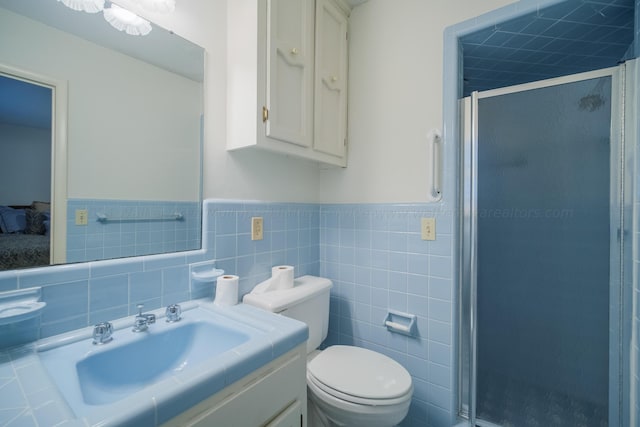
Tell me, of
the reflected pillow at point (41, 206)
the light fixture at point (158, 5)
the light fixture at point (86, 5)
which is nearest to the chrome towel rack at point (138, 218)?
the reflected pillow at point (41, 206)

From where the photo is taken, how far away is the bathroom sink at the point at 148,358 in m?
0.71

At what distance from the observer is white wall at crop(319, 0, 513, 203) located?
4.69ft

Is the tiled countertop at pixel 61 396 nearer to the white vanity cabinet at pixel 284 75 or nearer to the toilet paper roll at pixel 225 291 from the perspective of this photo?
the toilet paper roll at pixel 225 291

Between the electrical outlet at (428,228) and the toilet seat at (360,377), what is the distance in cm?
65

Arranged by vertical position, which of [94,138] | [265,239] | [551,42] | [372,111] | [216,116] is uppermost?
[551,42]

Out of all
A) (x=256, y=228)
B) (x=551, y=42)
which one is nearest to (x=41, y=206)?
(x=256, y=228)

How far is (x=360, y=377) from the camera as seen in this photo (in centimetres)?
117

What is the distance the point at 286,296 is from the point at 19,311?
2.75ft

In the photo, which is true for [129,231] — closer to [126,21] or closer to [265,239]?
[265,239]

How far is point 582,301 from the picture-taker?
1.26 metres

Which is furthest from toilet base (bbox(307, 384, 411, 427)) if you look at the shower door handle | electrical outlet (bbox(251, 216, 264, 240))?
the shower door handle

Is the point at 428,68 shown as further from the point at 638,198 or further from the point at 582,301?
the point at 582,301

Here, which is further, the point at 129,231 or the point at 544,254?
the point at 544,254

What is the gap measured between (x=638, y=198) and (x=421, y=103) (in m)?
0.96
